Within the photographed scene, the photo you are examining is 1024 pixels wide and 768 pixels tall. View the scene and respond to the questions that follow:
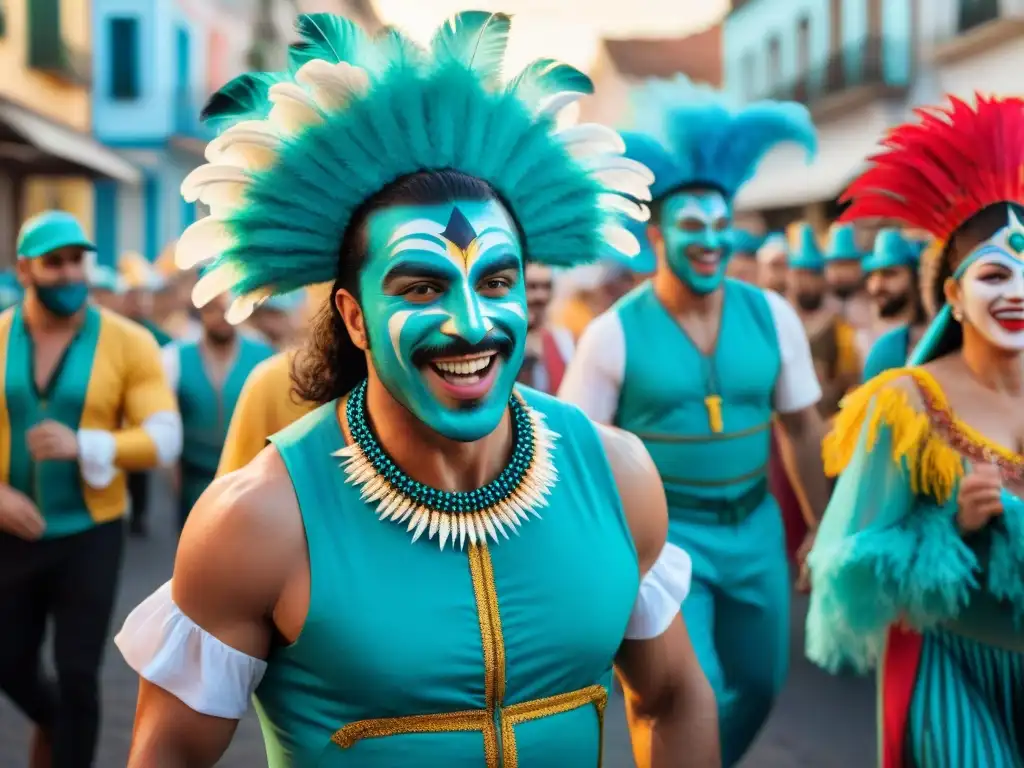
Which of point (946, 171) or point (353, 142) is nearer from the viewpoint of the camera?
point (353, 142)

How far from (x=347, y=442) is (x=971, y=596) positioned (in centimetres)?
187

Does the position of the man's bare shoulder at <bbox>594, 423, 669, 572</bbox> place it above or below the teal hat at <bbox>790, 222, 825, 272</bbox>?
below

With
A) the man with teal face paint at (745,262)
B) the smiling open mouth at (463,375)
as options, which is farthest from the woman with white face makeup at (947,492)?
the man with teal face paint at (745,262)

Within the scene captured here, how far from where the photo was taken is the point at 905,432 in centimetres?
353

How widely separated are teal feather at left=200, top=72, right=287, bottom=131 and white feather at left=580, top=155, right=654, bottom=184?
0.56 metres

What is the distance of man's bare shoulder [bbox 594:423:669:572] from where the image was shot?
2.45 metres

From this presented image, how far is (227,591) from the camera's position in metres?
2.16

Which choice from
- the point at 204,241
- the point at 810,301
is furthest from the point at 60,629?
the point at 810,301

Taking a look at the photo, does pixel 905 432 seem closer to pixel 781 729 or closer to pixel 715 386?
pixel 715 386

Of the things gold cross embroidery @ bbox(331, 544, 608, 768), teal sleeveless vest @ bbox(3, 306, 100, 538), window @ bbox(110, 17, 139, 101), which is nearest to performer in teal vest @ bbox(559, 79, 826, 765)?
teal sleeveless vest @ bbox(3, 306, 100, 538)

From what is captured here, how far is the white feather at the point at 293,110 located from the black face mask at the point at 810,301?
7.32 m

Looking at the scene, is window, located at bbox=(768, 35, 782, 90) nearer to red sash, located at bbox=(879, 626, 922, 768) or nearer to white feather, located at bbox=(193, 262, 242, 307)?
red sash, located at bbox=(879, 626, 922, 768)

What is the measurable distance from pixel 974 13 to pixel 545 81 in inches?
766

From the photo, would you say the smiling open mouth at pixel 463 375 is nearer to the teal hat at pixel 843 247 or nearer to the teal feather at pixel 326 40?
the teal feather at pixel 326 40
